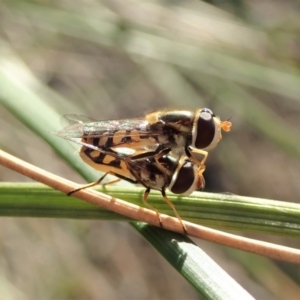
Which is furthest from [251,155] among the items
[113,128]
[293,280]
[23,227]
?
[113,128]

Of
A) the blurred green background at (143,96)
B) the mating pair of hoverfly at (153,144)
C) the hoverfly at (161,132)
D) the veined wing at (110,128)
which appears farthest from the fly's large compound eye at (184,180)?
the blurred green background at (143,96)

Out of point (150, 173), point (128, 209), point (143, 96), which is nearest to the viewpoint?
point (128, 209)

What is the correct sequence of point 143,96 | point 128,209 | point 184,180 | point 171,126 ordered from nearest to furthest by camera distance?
point 128,209
point 184,180
point 171,126
point 143,96

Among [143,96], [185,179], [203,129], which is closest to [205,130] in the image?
[203,129]

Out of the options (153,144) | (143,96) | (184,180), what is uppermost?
(184,180)

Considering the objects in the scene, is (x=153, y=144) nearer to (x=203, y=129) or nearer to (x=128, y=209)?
(x=203, y=129)

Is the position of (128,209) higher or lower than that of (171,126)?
higher

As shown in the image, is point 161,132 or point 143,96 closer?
point 161,132

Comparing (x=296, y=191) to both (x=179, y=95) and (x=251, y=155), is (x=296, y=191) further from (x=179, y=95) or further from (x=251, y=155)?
(x=179, y=95)

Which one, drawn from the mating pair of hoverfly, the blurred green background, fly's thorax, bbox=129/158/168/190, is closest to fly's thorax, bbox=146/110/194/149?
the mating pair of hoverfly
